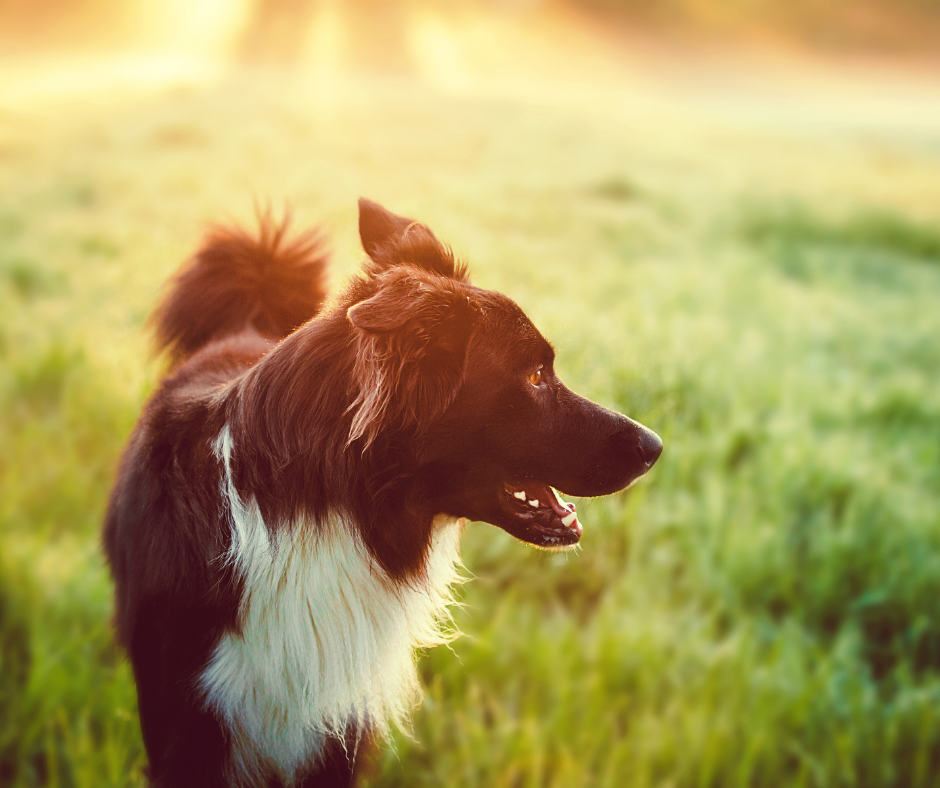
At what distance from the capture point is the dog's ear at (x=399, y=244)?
5.73 ft

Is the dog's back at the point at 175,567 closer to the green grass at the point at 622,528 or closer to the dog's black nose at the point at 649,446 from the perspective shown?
the green grass at the point at 622,528

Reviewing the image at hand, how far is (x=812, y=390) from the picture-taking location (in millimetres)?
5406


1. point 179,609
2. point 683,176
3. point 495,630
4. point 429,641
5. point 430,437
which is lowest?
point 495,630

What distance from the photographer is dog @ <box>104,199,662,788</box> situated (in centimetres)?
160

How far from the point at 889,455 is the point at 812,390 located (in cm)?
87

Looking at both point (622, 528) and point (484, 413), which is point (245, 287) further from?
point (622, 528)

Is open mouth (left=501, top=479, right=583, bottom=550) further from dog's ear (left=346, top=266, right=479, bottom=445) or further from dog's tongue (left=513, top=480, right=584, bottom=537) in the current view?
dog's ear (left=346, top=266, right=479, bottom=445)

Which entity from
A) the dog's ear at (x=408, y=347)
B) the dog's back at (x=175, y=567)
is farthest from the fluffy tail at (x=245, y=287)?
the dog's ear at (x=408, y=347)

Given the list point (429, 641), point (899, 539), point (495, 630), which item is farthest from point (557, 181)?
point (429, 641)

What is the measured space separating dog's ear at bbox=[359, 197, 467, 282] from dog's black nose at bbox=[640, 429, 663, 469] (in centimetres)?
67

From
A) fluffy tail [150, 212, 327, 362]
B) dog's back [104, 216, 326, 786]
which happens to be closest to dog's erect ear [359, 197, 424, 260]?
dog's back [104, 216, 326, 786]

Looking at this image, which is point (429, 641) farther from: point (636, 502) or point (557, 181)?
point (557, 181)

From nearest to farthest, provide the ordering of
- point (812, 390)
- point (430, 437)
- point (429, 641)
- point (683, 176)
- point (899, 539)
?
point (430, 437), point (429, 641), point (899, 539), point (812, 390), point (683, 176)

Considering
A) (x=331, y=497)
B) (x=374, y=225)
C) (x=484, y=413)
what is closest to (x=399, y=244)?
(x=374, y=225)
